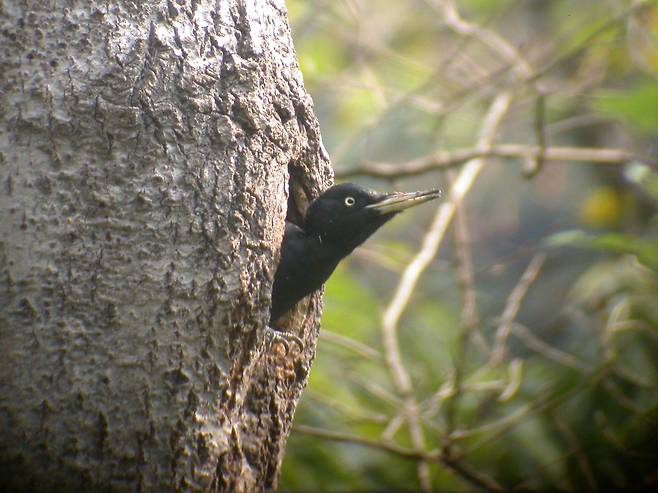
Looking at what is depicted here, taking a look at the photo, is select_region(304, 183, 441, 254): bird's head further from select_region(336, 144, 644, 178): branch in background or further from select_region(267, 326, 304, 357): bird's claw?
select_region(336, 144, 644, 178): branch in background

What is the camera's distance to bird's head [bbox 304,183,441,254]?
3572 millimetres

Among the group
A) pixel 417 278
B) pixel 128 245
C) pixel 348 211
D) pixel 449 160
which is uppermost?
pixel 449 160

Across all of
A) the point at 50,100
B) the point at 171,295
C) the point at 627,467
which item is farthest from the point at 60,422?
the point at 627,467

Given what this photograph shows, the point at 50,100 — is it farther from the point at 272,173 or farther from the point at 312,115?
the point at 312,115

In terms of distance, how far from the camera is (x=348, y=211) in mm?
3604

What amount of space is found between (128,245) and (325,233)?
1030mm

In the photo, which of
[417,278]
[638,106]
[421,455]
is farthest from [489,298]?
[638,106]

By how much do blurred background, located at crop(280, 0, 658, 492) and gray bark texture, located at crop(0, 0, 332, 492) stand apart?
54.5 inches

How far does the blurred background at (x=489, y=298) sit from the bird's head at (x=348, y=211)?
0.69 meters

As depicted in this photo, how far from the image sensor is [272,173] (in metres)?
3.16

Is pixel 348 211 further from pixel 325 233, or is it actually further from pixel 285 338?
pixel 285 338

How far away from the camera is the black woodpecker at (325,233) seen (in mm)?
3469

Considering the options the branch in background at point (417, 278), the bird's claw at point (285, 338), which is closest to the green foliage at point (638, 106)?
the bird's claw at point (285, 338)

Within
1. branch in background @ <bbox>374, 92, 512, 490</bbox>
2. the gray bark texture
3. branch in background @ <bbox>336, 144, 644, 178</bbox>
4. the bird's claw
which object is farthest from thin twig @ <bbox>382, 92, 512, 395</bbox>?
the gray bark texture
